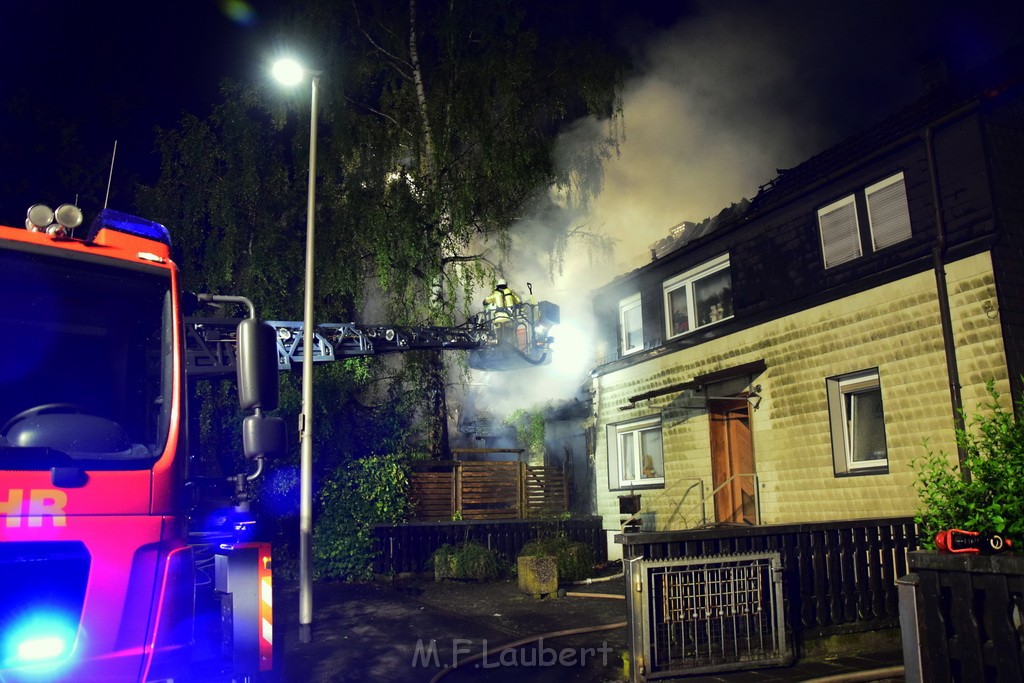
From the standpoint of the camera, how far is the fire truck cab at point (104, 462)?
133 inches

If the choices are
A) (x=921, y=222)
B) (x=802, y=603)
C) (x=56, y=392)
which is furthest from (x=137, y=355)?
(x=921, y=222)

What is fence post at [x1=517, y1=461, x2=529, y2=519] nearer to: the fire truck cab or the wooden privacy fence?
the wooden privacy fence

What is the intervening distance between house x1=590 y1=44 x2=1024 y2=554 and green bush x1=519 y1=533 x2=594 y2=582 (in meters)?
1.76

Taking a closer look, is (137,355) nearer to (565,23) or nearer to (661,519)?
(661,519)

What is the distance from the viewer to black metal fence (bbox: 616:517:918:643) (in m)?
7.09

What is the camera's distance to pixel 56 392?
3.94m

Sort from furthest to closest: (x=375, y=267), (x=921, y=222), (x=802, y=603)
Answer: (x=375, y=267)
(x=921, y=222)
(x=802, y=603)

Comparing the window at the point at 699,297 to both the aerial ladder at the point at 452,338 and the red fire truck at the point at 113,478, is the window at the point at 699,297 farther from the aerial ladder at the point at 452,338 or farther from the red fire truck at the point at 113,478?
the red fire truck at the point at 113,478

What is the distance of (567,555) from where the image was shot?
13961 mm

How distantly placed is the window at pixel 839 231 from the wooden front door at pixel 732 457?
3147 mm

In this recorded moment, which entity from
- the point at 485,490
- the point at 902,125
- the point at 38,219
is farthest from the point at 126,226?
the point at 485,490

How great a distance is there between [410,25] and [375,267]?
21.6 feet

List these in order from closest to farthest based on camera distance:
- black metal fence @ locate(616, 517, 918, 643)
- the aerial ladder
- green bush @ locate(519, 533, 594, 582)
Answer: black metal fence @ locate(616, 517, 918, 643) → the aerial ladder → green bush @ locate(519, 533, 594, 582)
